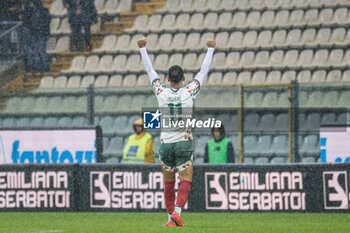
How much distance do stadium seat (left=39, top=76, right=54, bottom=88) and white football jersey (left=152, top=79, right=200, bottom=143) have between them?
11.5 metres

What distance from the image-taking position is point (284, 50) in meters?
19.0

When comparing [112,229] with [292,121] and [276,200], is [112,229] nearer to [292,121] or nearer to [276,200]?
[276,200]

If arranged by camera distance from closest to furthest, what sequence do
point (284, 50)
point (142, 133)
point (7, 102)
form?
point (142, 133) < point (7, 102) < point (284, 50)

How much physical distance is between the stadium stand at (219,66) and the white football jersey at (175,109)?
21.0 ft

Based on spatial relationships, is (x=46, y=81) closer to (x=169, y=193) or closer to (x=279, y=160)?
(x=279, y=160)

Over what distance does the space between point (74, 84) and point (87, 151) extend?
4796 mm

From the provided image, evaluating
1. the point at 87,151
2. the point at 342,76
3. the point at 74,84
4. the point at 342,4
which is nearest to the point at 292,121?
the point at 342,76

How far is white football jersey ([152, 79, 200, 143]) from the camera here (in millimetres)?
9281

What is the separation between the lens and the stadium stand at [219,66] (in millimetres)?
15836

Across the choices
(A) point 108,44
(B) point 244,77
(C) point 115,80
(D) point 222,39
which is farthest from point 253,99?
(A) point 108,44

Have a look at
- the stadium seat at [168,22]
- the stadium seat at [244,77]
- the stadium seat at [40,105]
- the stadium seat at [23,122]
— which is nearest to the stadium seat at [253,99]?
the stadium seat at [244,77]

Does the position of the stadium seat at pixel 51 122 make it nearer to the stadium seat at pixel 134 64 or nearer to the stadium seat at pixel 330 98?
the stadium seat at pixel 134 64

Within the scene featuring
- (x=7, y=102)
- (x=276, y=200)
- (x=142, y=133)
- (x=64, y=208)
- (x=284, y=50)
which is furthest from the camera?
(x=284, y=50)

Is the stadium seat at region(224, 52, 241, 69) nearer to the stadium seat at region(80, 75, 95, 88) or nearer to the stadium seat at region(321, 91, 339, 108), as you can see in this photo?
the stadium seat at region(80, 75, 95, 88)
